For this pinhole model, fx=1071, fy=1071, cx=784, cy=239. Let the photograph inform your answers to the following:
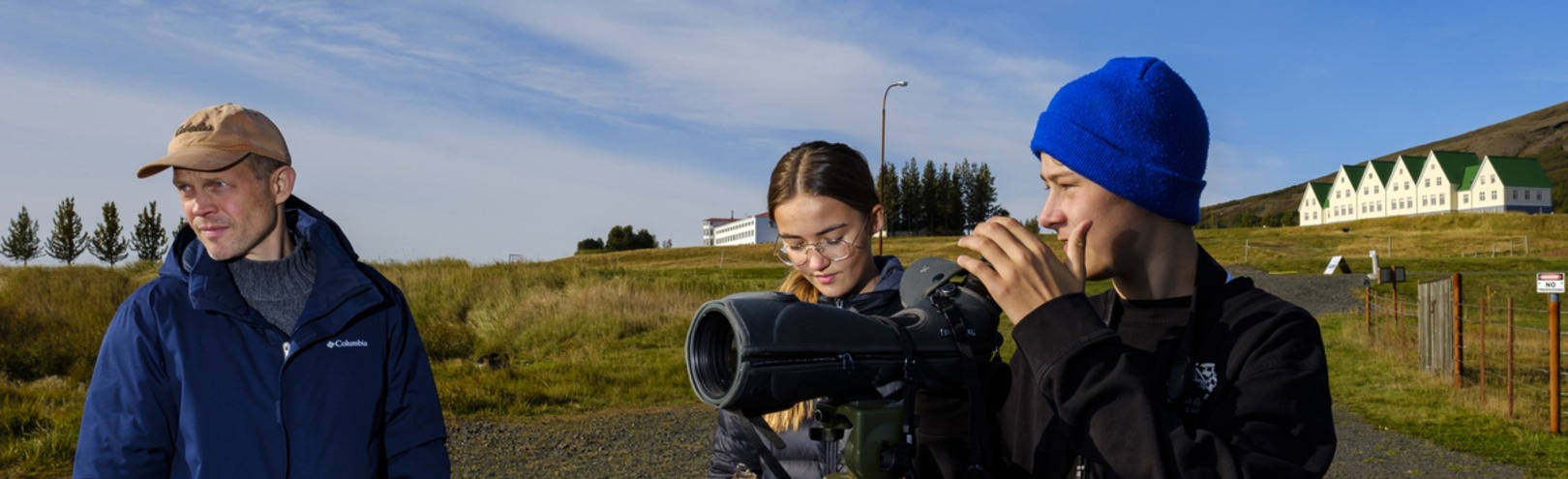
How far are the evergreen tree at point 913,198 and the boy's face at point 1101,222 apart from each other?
85.6 meters

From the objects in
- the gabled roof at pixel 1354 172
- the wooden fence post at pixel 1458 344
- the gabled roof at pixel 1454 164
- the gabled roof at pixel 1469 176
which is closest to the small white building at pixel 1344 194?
the gabled roof at pixel 1354 172

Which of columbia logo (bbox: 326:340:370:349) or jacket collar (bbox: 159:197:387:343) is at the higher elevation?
jacket collar (bbox: 159:197:387:343)

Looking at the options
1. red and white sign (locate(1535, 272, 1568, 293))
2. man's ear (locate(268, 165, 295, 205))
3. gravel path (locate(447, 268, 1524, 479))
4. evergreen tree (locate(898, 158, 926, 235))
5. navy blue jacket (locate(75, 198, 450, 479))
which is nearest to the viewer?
navy blue jacket (locate(75, 198, 450, 479))

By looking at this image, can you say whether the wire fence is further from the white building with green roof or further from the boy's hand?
the white building with green roof

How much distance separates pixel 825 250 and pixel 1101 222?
107cm

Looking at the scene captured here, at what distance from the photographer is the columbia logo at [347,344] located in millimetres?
2590

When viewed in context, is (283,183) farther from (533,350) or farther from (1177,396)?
(533,350)

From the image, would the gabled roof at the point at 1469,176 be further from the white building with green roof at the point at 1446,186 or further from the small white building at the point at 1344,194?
the small white building at the point at 1344,194

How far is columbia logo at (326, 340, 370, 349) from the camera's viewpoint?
2.59 metres

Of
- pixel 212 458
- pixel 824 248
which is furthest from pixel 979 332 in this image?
pixel 212 458

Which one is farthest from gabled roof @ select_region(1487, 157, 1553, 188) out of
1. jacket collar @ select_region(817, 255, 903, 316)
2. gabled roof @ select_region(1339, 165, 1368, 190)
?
jacket collar @ select_region(817, 255, 903, 316)

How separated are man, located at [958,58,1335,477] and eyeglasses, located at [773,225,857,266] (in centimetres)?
84

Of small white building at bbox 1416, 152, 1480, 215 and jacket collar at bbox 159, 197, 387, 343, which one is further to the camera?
small white building at bbox 1416, 152, 1480, 215

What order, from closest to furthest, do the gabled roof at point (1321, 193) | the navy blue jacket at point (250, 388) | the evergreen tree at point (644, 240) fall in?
the navy blue jacket at point (250, 388) → the evergreen tree at point (644, 240) → the gabled roof at point (1321, 193)
